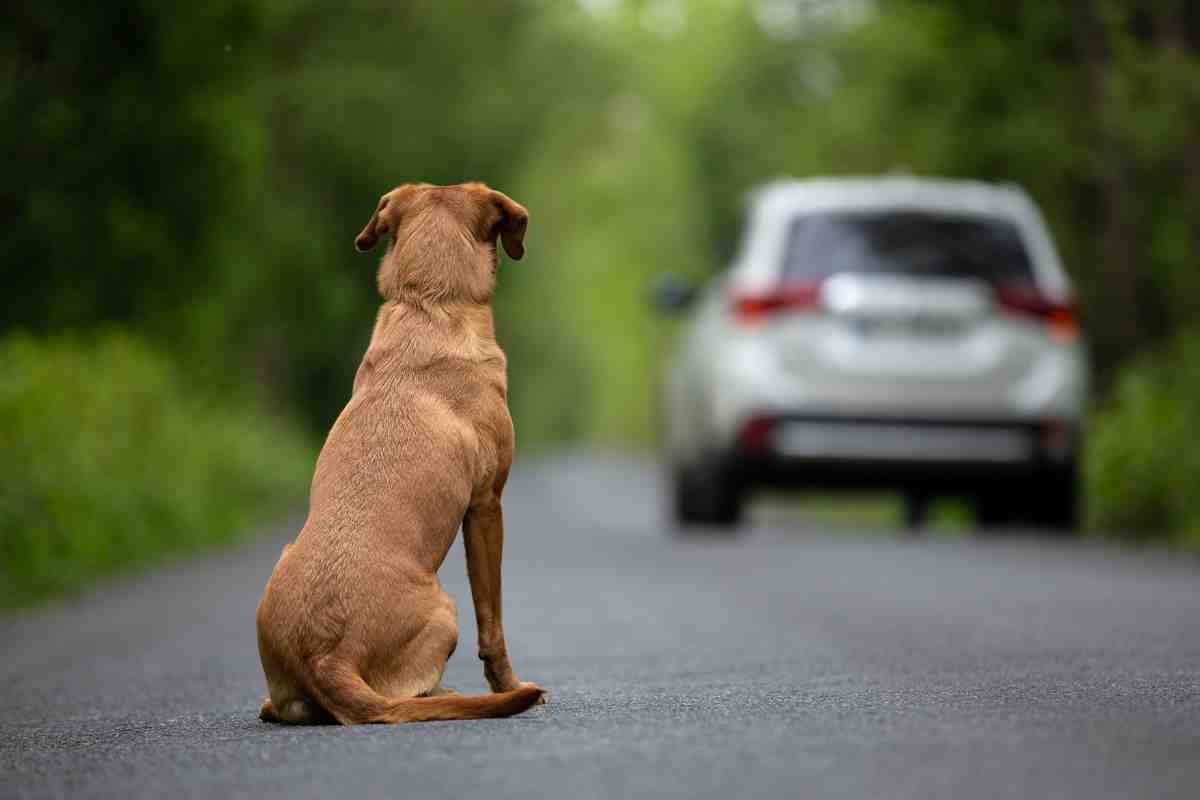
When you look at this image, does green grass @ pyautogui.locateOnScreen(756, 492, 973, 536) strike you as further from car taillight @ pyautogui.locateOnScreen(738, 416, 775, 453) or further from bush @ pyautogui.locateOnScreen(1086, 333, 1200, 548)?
car taillight @ pyautogui.locateOnScreen(738, 416, 775, 453)

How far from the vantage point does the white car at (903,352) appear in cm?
1195

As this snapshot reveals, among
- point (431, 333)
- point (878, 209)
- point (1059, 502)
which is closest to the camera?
point (431, 333)

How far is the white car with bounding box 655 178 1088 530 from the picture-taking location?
39.2ft

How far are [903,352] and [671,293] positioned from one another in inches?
125

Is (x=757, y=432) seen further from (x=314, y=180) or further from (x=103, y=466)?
(x=314, y=180)

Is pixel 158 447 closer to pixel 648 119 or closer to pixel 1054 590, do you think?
pixel 1054 590

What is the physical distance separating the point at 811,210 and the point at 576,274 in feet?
206

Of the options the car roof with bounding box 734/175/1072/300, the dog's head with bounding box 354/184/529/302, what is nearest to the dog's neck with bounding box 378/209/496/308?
the dog's head with bounding box 354/184/529/302

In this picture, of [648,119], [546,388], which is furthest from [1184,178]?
[546,388]

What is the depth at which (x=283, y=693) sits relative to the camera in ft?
17.0

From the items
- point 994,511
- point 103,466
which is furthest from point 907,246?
point 103,466

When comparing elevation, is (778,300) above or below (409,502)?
above

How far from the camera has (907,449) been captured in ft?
39.3

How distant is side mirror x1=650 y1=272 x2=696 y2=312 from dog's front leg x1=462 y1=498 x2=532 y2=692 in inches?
360
